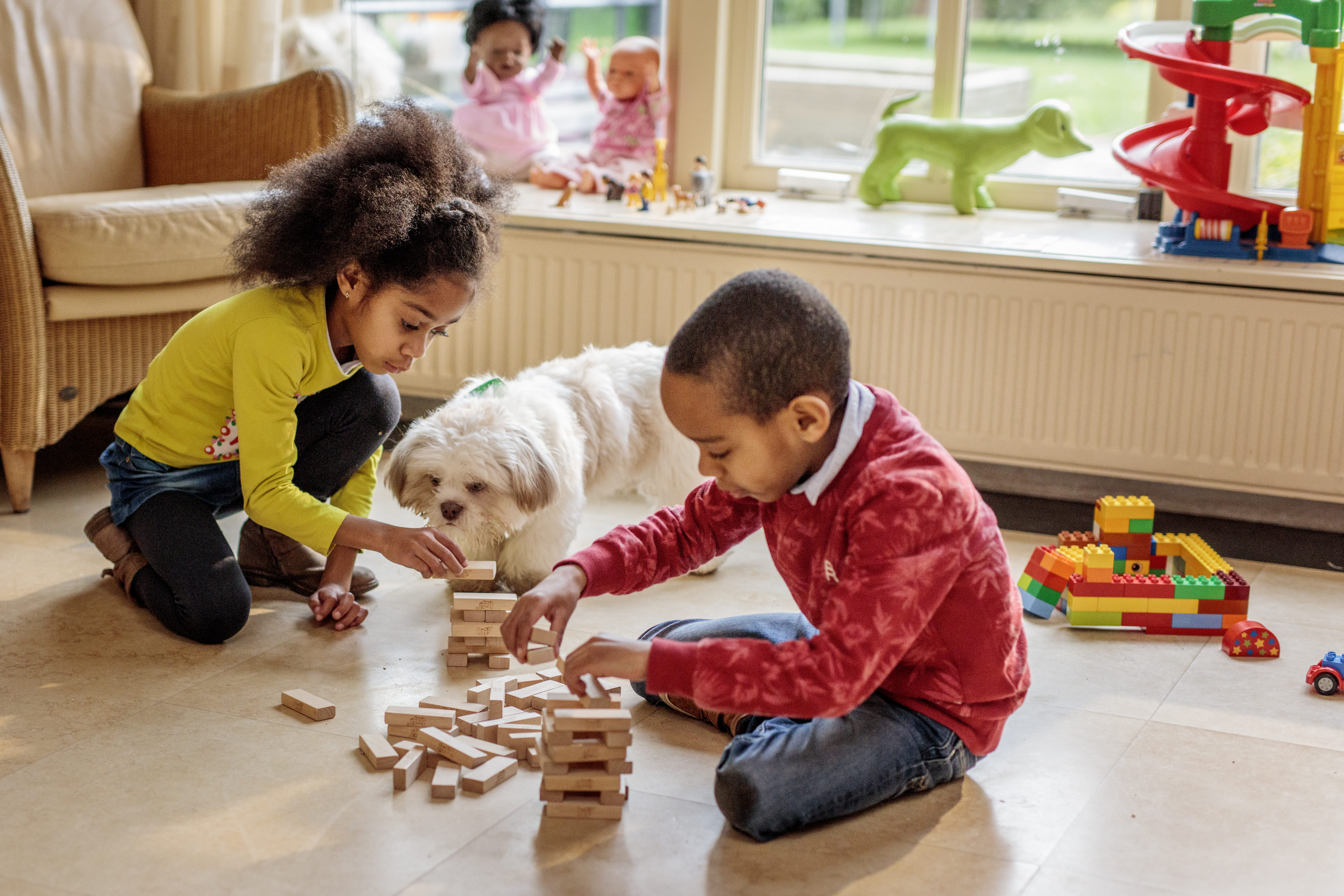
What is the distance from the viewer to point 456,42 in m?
4.05

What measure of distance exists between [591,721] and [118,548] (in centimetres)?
112

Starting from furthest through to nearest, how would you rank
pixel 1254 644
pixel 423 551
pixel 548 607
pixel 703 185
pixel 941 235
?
pixel 703 185 < pixel 941 235 < pixel 1254 644 < pixel 423 551 < pixel 548 607

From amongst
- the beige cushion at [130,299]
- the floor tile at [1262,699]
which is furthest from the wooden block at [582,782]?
the beige cushion at [130,299]

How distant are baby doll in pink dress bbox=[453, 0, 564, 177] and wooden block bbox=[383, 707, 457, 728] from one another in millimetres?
2166

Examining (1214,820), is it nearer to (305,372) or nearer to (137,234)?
(305,372)

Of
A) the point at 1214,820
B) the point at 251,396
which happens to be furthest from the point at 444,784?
the point at 1214,820

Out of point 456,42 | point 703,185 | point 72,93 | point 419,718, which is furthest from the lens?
point 456,42

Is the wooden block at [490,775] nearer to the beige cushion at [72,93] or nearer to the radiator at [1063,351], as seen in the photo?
the radiator at [1063,351]

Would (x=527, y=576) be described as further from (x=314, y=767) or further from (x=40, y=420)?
(x=40, y=420)

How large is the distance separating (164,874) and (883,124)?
2606 mm

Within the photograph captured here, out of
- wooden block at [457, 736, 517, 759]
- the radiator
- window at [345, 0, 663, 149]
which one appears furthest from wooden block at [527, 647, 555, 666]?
window at [345, 0, 663, 149]

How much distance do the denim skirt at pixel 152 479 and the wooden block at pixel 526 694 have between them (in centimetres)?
65

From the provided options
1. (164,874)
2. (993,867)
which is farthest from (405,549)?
(993,867)

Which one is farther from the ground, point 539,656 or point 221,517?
point 221,517
